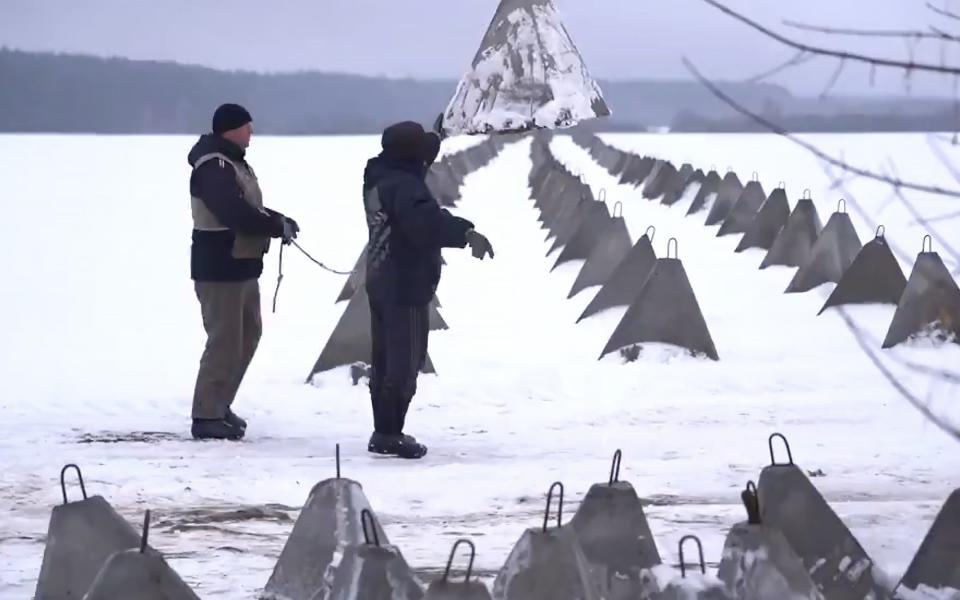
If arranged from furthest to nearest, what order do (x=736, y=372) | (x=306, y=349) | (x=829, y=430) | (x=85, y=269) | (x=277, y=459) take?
1. (x=85, y=269)
2. (x=306, y=349)
3. (x=736, y=372)
4. (x=829, y=430)
5. (x=277, y=459)

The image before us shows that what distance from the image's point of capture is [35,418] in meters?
9.35

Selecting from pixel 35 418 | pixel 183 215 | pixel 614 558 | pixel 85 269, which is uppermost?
pixel 183 215

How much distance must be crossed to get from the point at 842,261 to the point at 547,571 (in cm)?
1140

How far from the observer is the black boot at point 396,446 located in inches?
315

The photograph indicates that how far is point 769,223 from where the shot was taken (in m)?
20.2

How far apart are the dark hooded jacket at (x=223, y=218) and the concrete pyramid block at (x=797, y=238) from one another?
9.99 metres

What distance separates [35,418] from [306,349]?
3211mm

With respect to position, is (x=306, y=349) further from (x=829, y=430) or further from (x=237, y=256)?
(x=829, y=430)

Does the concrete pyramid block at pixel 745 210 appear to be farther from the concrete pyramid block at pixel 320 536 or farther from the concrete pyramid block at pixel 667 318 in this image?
the concrete pyramid block at pixel 320 536

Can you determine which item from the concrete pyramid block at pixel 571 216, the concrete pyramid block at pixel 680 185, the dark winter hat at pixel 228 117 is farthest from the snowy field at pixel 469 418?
the concrete pyramid block at pixel 680 185

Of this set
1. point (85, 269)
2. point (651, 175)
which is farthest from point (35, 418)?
point (651, 175)

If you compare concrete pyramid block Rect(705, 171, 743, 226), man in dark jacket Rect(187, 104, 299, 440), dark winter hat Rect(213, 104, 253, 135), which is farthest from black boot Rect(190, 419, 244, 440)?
concrete pyramid block Rect(705, 171, 743, 226)

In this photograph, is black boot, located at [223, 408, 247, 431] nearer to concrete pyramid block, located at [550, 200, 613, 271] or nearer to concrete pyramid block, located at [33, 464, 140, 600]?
concrete pyramid block, located at [33, 464, 140, 600]

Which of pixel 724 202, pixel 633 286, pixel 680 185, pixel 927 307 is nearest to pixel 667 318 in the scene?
pixel 927 307
